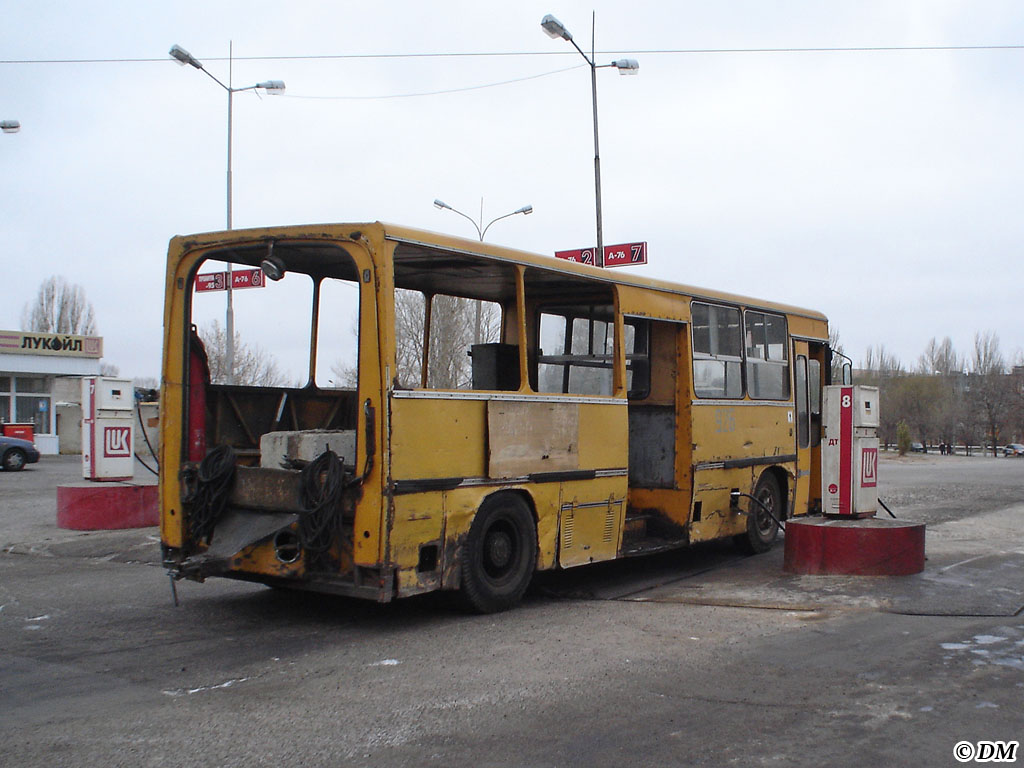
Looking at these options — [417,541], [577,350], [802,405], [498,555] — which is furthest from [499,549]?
[802,405]

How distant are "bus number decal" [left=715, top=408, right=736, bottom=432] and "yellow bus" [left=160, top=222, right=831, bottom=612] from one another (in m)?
0.02

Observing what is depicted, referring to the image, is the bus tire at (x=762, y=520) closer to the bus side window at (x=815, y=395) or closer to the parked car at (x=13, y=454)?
the bus side window at (x=815, y=395)

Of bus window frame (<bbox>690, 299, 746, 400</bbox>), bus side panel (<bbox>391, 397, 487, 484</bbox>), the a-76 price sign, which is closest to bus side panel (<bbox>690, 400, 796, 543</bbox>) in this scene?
bus window frame (<bbox>690, 299, 746, 400</bbox>)

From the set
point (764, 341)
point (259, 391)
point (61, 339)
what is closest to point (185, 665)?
point (259, 391)

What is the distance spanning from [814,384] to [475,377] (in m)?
5.89

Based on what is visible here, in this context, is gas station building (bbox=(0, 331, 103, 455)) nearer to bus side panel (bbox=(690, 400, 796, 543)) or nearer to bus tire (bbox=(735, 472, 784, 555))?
bus tire (bbox=(735, 472, 784, 555))

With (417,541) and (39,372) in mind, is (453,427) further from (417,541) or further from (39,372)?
(39,372)

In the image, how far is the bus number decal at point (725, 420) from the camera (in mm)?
10602

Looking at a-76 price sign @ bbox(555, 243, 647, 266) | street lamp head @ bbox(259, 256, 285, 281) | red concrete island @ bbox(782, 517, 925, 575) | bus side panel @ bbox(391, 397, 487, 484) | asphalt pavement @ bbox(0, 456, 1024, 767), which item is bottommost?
asphalt pavement @ bbox(0, 456, 1024, 767)

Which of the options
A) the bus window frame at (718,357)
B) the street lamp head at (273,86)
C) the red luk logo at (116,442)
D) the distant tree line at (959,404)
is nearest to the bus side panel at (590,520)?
the bus window frame at (718,357)

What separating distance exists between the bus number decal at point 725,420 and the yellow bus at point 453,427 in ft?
0.08

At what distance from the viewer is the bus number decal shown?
10.6 metres

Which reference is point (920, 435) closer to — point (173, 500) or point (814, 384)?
point (814, 384)

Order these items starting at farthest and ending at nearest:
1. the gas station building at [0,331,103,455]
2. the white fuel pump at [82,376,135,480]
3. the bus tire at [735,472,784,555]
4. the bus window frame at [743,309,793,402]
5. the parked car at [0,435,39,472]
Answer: the gas station building at [0,331,103,455] < the parked car at [0,435,39,472] < the white fuel pump at [82,376,135,480] < the bus tire at [735,472,784,555] < the bus window frame at [743,309,793,402]
